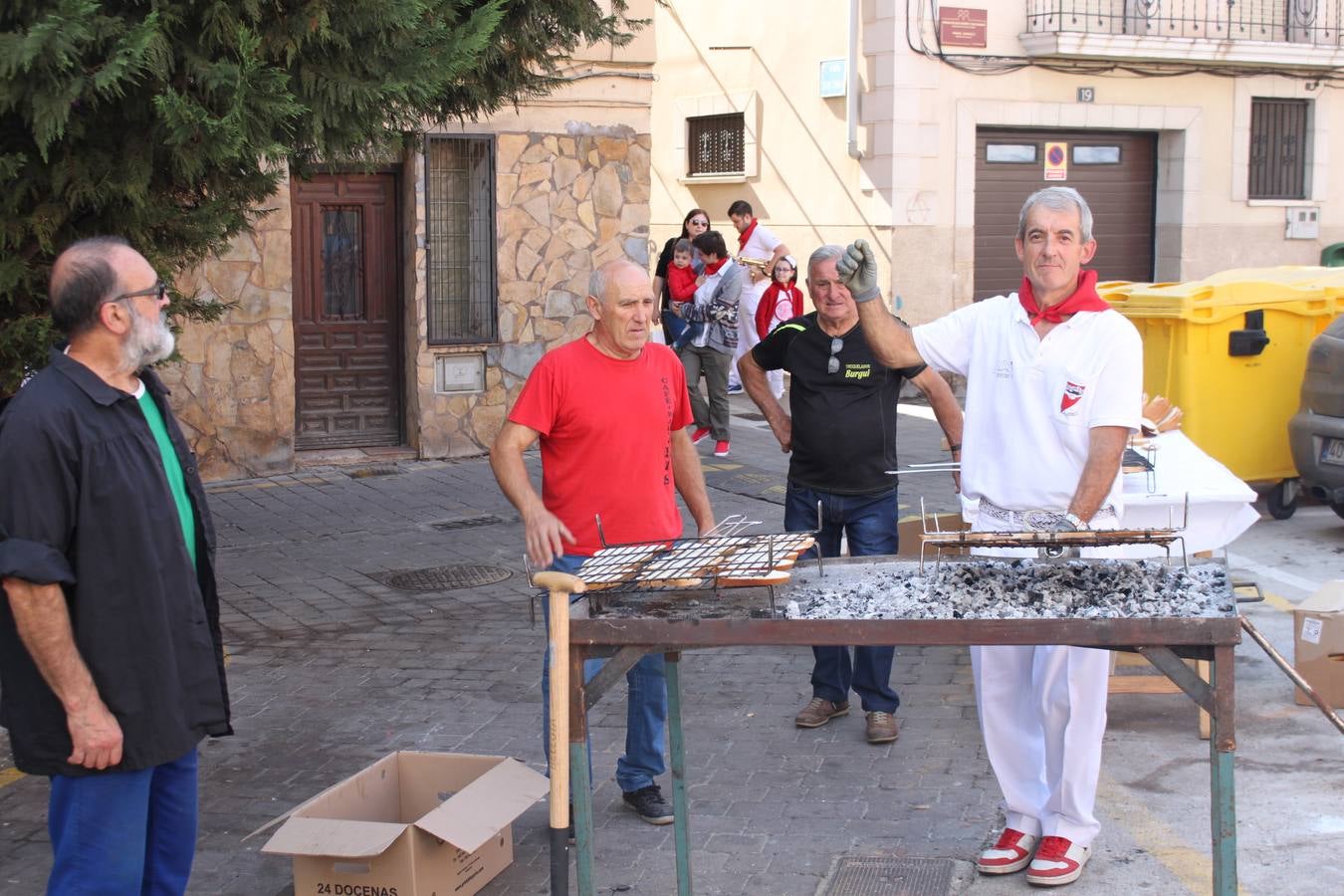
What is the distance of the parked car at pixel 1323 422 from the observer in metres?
9.25

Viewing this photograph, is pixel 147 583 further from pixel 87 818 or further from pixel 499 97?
pixel 499 97

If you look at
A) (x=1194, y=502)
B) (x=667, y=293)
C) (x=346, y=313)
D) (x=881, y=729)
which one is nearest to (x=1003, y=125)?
(x=667, y=293)

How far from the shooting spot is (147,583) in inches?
140

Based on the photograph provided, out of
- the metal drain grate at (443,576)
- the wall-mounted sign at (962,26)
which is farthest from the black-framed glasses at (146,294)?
the wall-mounted sign at (962,26)

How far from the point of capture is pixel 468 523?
1013 centimetres

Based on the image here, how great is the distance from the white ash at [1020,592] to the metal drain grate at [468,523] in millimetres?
6048

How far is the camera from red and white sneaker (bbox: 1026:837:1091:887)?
4539 millimetres

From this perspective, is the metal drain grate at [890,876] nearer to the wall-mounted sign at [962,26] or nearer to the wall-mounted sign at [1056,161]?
the wall-mounted sign at [962,26]

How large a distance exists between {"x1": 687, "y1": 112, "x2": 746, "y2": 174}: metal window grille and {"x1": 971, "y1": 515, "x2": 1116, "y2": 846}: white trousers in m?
15.2

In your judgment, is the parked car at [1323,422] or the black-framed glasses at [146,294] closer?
the black-framed glasses at [146,294]

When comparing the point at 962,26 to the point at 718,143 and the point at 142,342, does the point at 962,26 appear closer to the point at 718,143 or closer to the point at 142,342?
the point at 718,143

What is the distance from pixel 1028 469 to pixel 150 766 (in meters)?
2.53

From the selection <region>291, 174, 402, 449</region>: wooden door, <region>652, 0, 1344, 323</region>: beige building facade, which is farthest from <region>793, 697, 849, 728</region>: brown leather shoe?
<region>652, 0, 1344, 323</region>: beige building facade

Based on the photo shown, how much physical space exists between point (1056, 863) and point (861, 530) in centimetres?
162
